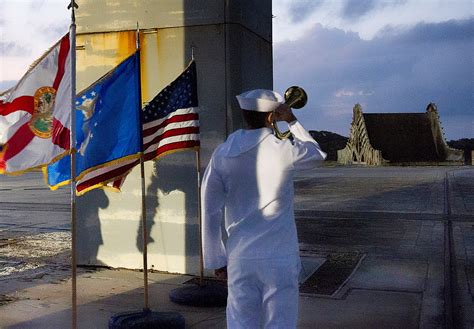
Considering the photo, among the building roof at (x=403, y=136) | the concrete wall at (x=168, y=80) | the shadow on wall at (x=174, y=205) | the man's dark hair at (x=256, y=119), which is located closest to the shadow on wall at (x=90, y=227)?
the concrete wall at (x=168, y=80)

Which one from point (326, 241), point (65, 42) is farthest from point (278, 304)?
point (326, 241)

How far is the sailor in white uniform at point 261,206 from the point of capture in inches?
124

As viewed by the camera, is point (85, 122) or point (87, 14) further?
point (87, 14)

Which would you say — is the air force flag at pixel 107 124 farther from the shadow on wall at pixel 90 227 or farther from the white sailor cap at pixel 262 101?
the shadow on wall at pixel 90 227

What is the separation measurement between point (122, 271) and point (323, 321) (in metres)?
3.21

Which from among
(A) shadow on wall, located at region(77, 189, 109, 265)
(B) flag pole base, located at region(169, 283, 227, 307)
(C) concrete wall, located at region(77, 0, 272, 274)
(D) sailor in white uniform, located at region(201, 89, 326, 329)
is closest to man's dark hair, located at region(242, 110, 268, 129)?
(D) sailor in white uniform, located at region(201, 89, 326, 329)

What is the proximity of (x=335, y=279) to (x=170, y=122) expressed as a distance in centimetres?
291

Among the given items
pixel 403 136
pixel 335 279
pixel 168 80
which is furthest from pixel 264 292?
pixel 403 136

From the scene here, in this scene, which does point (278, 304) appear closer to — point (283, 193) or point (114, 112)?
point (283, 193)

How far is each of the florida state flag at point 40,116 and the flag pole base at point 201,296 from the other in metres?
2.21

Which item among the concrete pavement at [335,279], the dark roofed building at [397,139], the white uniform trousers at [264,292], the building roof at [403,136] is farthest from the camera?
the building roof at [403,136]

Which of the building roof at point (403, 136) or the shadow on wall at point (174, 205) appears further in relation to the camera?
the building roof at point (403, 136)

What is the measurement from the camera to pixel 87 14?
303 inches

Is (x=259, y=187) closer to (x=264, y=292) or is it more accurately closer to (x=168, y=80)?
(x=264, y=292)
